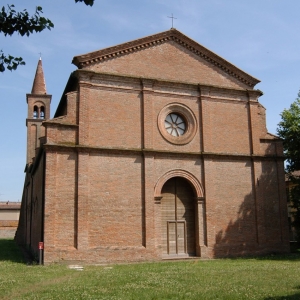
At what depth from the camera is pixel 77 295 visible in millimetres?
10086

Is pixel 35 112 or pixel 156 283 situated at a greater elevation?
pixel 35 112

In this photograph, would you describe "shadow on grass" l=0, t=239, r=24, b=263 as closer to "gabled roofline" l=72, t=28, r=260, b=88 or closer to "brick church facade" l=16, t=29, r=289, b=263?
"brick church facade" l=16, t=29, r=289, b=263

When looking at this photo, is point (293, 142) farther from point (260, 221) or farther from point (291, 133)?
point (260, 221)

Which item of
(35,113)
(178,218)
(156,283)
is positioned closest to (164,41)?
(178,218)

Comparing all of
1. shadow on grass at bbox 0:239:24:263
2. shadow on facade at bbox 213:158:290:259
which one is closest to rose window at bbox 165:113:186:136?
shadow on facade at bbox 213:158:290:259

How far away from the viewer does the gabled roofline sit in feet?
65.4

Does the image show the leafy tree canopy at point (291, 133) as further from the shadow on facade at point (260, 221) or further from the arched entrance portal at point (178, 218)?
the arched entrance portal at point (178, 218)

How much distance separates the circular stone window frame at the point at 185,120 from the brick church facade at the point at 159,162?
0.06m

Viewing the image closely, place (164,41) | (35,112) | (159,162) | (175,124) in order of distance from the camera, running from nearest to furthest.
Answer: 1. (159,162)
2. (175,124)
3. (164,41)
4. (35,112)

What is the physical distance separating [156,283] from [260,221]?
11.3 m

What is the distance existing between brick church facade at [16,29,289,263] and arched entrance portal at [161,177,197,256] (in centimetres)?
5

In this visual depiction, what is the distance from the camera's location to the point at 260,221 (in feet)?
70.8

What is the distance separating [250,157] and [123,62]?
8.66m

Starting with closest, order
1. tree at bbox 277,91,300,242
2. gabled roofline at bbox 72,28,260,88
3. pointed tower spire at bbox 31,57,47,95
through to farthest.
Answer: gabled roofline at bbox 72,28,260,88 < tree at bbox 277,91,300,242 < pointed tower spire at bbox 31,57,47,95
